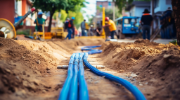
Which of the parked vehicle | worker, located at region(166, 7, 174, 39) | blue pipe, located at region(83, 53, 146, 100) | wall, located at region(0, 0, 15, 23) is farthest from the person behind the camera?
the parked vehicle

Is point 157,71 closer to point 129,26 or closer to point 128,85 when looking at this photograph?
point 128,85

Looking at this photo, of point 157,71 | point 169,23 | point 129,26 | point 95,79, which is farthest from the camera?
point 129,26

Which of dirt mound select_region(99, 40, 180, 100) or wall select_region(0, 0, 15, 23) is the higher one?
wall select_region(0, 0, 15, 23)

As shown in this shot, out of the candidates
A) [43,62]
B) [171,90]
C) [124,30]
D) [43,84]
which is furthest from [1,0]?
[171,90]

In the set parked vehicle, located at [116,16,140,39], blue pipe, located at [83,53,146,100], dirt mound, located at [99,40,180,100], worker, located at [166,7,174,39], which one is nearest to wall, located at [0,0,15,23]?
parked vehicle, located at [116,16,140,39]

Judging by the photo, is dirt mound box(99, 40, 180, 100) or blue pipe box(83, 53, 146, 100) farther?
dirt mound box(99, 40, 180, 100)

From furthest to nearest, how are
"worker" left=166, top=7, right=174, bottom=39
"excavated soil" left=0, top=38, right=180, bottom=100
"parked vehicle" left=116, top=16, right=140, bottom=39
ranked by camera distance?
"parked vehicle" left=116, top=16, right=140, bottom=39
"worker" left=166, top=7, right=174, bottom=39
"excavated soil" left=0, top=38, right=180, bottom=100

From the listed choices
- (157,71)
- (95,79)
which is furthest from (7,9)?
(157,71)

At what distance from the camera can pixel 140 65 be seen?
4.56 metres

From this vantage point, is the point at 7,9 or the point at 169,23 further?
the point at 7,9

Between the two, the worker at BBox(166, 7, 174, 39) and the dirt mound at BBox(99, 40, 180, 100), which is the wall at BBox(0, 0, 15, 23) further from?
the dirt mound at BBox(99, 40, 180, 100)

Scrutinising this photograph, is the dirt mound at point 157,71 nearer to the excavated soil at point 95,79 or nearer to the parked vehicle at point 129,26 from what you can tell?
the excavated soil at point 95,79

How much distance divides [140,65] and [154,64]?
20.4 inches

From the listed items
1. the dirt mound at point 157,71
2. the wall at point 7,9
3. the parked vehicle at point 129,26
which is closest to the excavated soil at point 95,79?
the dirt mound at point 157,71
